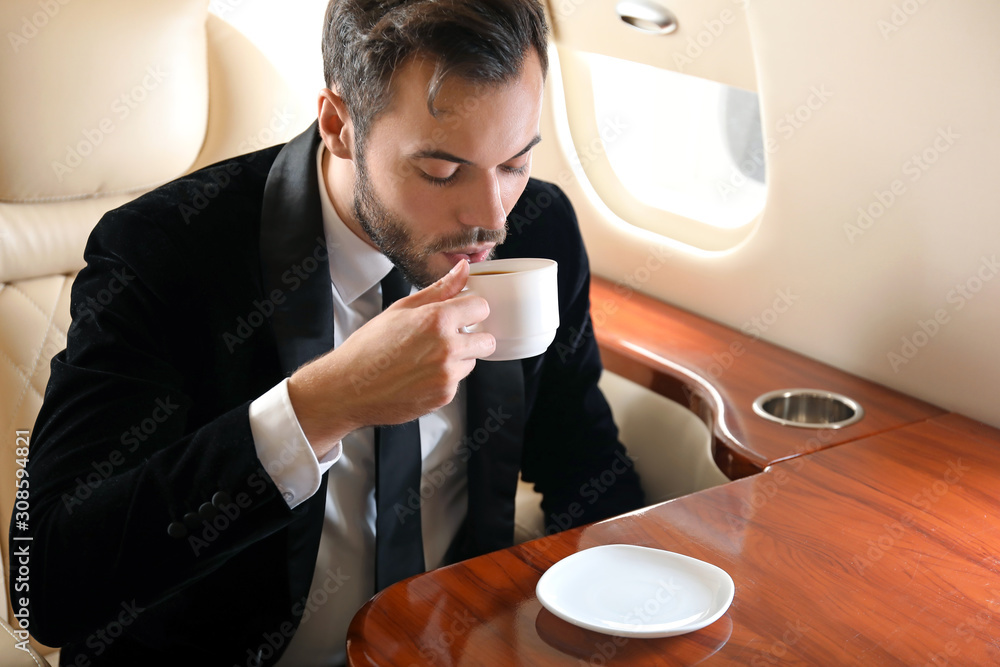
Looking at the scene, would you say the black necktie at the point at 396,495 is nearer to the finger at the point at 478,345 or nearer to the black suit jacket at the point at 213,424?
the black suit jacket at the point at 213,424

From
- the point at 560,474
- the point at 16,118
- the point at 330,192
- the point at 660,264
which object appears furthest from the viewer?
the point at 660,264

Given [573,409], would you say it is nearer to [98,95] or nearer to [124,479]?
[124,479]

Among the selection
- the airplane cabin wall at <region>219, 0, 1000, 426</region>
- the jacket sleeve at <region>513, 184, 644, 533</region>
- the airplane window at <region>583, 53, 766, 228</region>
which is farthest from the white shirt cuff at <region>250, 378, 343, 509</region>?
the airplane window at <region>583, 53, 766, 228</region>

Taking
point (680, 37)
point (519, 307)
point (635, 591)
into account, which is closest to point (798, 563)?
point (635, 591)

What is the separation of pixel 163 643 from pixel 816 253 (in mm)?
1378

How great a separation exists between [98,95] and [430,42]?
2.47 ft

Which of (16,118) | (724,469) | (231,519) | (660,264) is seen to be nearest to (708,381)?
(724,469)

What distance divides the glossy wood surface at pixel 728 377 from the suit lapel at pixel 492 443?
362 millimetres

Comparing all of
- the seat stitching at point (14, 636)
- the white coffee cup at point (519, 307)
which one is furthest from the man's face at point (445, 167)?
the seat stitching at point (14, 636)

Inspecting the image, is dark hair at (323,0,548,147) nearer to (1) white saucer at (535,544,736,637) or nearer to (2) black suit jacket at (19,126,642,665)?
(2) black suit jacket at (19,126,642,665)

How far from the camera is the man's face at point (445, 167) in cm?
120

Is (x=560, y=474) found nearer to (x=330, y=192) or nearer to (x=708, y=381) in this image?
(x=708, y=381)

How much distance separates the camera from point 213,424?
1.10m

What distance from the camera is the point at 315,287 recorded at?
4.37 ft
